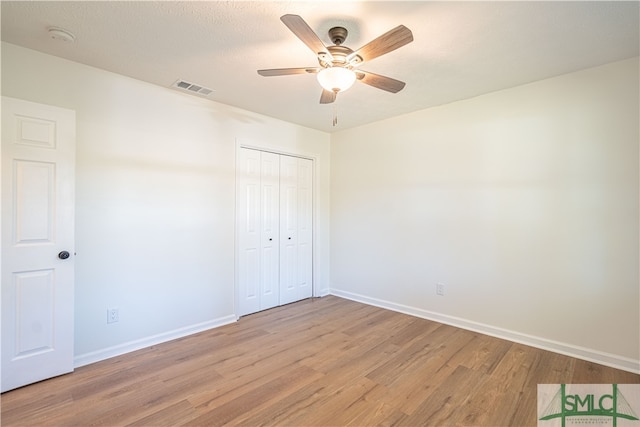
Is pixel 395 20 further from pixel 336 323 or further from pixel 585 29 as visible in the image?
pixel 336 323

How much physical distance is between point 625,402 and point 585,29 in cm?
246

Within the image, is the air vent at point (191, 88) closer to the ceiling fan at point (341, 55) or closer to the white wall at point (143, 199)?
the white wall at point (143, 199)

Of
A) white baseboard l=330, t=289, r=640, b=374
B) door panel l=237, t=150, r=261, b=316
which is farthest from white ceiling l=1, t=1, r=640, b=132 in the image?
white baseboard l=330, t=289, r=640, b=374

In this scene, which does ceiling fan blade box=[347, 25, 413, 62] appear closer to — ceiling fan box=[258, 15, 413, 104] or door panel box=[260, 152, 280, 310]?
ceiling fan box=[258, 15, 413, 104]

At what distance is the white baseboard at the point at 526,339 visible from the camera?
2437mm

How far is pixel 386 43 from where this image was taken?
5.48 feet

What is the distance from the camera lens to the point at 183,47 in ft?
7.30

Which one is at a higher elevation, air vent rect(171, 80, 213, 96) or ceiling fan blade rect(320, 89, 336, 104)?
air vent rect(171, 80, 213, 96)

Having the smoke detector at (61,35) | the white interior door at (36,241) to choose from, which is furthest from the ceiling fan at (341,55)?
the white interior door at (36,241)

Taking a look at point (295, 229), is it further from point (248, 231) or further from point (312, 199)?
point (248, 231)

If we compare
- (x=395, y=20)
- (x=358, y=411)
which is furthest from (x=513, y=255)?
(x=395, y=20)

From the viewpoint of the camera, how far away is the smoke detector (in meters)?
2.01

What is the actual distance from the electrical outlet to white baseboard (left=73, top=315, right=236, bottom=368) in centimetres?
23

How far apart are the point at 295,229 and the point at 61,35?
296 centimetres
